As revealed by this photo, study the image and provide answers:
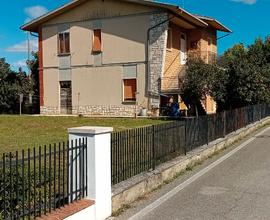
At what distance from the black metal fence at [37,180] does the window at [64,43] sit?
27246 mm

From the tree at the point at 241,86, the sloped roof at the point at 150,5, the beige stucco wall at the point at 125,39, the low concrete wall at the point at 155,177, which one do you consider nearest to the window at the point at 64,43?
the sloped roof at the point at 150,5

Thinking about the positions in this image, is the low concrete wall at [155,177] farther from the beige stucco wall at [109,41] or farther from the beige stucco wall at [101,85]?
the beige stucco wall at [109,41]

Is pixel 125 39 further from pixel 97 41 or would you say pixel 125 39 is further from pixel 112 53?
pixel 97 41

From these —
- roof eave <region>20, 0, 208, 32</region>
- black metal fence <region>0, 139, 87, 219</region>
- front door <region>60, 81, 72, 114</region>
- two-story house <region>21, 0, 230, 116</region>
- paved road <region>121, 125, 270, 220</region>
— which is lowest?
paved road <region>121, 125, 270, 220</region>

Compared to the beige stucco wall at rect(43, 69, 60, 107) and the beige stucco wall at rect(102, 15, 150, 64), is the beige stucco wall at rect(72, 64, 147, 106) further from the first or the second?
the beige stucco wall at rect(43, 69, 60, 107)

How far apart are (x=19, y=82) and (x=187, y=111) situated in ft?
52.9

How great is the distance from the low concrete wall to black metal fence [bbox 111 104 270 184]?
166 mm

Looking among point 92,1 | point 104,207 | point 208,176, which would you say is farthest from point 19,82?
point 104,207

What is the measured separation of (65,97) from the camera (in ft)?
110

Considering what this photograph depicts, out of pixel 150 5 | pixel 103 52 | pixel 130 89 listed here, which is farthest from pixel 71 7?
pixel 130 89

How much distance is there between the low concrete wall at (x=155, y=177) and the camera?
746 cm

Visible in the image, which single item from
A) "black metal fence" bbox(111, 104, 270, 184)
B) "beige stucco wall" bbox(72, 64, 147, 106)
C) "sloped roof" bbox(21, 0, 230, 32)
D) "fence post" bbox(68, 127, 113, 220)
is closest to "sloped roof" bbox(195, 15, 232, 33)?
"sloped roof" bbox(21, 0, 230, 32)

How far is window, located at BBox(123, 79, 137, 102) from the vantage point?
100 ft

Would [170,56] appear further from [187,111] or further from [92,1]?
[92,1]
